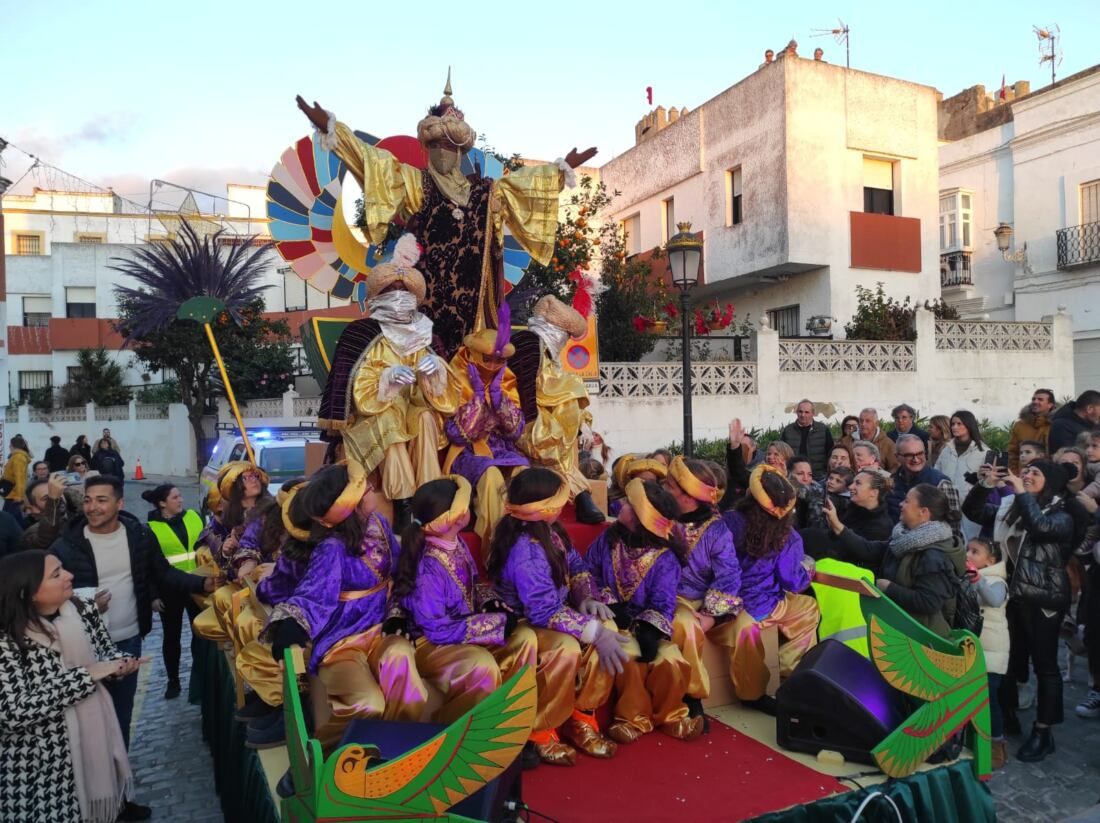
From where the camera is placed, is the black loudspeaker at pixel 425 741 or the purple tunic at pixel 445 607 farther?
the purple tunic at pixel 445 607

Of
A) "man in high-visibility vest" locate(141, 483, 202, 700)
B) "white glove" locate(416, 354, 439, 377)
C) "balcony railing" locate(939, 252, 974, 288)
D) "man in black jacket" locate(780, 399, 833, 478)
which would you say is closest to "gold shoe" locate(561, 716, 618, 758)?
"white glove" locate(416, 354, 439, 377)

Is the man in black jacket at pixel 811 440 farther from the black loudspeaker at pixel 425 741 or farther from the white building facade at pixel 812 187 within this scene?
the white building facade at pixel 812 187

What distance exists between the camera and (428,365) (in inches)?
177

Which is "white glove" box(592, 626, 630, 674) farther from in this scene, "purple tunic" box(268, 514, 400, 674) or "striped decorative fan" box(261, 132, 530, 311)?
"striped decorative fan" box(261, 132, 530, 311)

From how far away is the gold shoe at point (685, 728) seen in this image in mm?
3814

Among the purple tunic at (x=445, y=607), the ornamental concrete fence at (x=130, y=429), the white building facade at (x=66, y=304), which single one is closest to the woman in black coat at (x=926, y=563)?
the purple tunic at (x=445, y=607)

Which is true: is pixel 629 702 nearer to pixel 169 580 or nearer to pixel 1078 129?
pixel 169 580

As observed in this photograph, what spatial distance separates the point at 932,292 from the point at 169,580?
20.2m

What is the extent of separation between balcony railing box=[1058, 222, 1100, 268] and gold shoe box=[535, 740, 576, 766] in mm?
20470

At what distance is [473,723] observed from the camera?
106 inches

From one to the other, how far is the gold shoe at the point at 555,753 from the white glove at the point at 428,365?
196cm

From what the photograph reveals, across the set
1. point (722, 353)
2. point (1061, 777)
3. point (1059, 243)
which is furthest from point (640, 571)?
point (1059, 243)

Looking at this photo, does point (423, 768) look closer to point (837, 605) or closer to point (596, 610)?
point (596, 610)

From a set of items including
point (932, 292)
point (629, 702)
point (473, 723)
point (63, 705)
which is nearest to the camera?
point (473, 723)
